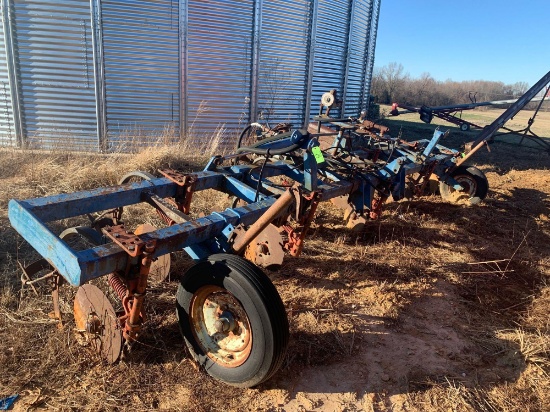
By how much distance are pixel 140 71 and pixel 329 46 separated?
477 centimetres

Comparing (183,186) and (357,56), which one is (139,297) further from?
(357,56)

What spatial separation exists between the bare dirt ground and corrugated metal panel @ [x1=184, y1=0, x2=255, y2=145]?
12.1 feet

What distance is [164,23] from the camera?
7.97 meters

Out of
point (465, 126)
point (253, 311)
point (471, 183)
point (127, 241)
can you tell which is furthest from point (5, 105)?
point (465, 126)

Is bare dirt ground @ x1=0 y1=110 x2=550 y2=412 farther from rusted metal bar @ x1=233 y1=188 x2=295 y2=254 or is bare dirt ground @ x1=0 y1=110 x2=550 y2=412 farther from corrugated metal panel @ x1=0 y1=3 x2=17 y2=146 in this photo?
corrugated metal panel @ x1=0 y1=3 x2=17 y2=146

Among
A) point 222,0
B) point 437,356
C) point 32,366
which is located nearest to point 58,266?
point 32,366

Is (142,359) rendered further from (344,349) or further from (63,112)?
(63,112)

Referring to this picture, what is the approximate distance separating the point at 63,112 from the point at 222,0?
3.77 m

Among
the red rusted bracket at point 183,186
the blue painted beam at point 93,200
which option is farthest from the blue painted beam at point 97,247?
the red rusted bracket at point 183,186

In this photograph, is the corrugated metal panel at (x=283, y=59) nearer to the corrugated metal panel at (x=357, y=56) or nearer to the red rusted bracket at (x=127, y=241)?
the corrugated metal panel at (x=357, y=56)

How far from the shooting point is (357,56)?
11.8m

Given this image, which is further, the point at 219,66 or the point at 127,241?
the point at 219,66

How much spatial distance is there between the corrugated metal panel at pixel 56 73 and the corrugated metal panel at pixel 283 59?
137 inches

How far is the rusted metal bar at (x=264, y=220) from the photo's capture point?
8.41 ft
